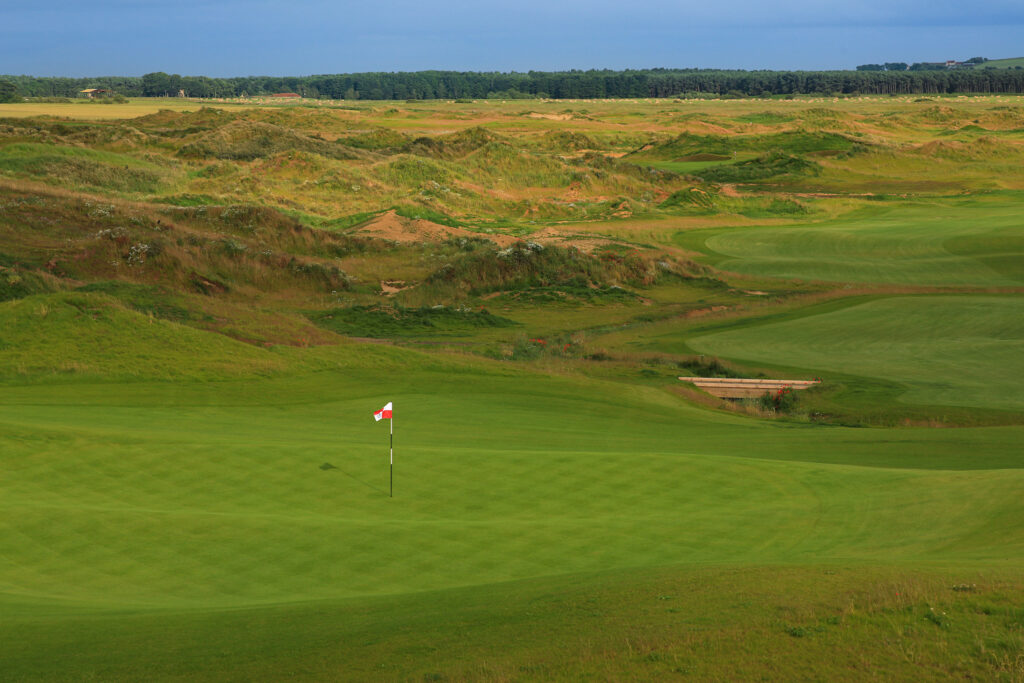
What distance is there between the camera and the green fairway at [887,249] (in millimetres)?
54531

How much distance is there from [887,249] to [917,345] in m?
28.6

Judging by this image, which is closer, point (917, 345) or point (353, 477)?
point (353, 477)

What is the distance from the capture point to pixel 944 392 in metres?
29.0

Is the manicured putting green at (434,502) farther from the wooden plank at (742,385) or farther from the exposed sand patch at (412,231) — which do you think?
the exposed sand patch at (412,231)

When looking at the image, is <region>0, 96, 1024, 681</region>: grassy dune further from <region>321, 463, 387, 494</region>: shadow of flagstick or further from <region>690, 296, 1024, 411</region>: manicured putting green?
<region>690, 296, 1024, 411</region>: manicured putting green

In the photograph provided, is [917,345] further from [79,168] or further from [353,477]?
[79,168]

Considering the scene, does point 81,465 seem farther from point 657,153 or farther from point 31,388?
point 657,153

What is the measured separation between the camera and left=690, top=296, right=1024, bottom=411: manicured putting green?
29.7m

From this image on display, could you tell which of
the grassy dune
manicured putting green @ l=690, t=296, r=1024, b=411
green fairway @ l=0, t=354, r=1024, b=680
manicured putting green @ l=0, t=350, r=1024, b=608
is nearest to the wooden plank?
the grassy dune

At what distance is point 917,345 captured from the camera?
35.9 metres

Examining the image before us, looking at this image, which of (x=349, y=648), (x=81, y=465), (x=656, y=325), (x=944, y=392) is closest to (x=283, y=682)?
(x=349, y=648)

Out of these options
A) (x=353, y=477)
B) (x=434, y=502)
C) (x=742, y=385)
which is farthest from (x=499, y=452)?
(x=742, y=385)

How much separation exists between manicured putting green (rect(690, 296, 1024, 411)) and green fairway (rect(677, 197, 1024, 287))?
11500mm

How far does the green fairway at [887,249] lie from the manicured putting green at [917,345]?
37.7 feet
